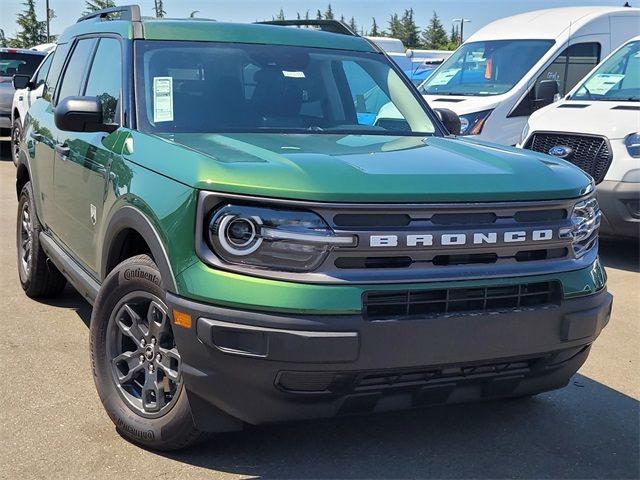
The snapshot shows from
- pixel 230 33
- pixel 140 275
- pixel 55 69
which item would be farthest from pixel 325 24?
pixel 140 275

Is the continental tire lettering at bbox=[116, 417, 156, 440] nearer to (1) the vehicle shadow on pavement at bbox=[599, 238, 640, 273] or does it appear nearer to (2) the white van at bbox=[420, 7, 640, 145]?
(1) the vehicle shadow on pavement at bbox=[599, 238, 640, 273]

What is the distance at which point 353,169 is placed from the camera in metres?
2.97

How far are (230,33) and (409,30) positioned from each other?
2723 inches

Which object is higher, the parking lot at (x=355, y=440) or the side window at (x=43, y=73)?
the side window at (x=43, y=73)

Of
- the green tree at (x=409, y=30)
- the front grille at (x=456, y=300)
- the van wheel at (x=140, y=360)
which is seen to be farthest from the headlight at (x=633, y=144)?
the green tree at (x=409, y=30)

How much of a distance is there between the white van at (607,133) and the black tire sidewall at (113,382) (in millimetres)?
5050

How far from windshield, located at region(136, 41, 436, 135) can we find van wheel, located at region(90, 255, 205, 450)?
803mm

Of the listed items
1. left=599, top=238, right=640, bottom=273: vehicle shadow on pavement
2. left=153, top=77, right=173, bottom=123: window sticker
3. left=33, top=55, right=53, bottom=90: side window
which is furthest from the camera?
left=599, top=238, right=640, bottom=273: vehicle shadow on pavement

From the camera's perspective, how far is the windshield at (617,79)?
794 cm

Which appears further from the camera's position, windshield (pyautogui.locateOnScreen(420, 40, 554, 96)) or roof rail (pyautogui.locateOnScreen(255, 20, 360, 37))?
windshield (pyautogui.locateOnScreen(420, 40, 554, 96))

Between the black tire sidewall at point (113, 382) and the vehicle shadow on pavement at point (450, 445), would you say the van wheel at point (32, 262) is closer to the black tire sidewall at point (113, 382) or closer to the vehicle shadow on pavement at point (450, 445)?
the black tire sidewall at point (113, 382)

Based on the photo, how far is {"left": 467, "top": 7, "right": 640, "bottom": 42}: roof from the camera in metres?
9.99

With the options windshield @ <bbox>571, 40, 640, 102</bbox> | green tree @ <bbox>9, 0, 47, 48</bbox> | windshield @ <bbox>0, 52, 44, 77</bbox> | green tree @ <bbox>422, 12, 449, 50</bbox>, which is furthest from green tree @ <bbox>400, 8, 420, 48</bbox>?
windshield @ <bbox>571, 40, 640, 102</bbox>

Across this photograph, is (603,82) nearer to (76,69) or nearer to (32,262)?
(76,69)
